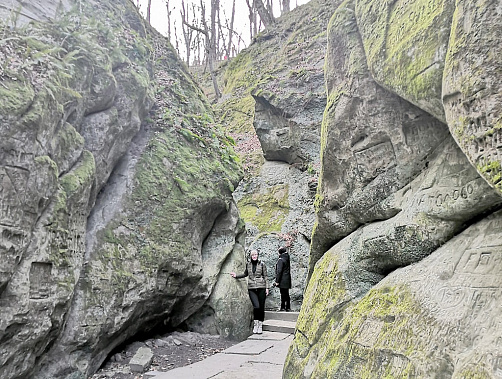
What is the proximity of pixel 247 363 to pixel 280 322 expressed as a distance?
3.21 m

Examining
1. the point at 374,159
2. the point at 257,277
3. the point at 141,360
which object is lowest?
the point at 141,360

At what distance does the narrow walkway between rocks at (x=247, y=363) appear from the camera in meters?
5.36

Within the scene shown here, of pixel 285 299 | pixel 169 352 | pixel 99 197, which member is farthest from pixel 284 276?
pixel 99 197

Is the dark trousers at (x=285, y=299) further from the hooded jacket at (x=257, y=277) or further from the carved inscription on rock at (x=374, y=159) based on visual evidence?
the carved inscription on rock at (x=374, y=159)

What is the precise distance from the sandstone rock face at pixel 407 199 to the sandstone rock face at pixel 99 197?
3144 mm

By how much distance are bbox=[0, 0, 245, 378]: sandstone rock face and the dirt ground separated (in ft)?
0.87

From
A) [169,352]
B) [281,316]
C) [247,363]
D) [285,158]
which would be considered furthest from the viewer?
[285,158]

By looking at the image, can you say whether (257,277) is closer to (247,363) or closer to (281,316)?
Answer: (281,316)

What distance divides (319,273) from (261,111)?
11911mm

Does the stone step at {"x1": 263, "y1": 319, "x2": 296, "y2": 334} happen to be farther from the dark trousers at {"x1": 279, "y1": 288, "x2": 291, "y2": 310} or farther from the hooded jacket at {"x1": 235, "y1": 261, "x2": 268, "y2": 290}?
the dark trousers at {"x1": 279, "y1": 288, "x2": 291, "y2": 310}

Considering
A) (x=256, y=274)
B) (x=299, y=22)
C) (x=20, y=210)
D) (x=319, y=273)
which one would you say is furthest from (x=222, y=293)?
(x=299, y=22)

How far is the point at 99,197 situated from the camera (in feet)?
22.0

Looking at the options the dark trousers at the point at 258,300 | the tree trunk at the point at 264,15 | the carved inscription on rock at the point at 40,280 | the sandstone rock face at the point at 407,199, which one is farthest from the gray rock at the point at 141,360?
the tree trunk at the point at 264,15

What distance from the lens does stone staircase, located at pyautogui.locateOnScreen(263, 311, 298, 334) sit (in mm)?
8508
